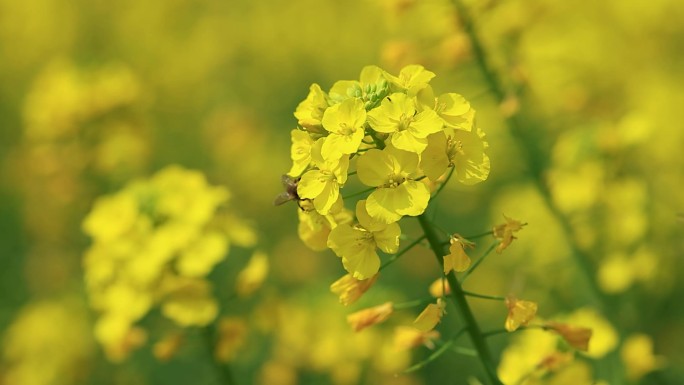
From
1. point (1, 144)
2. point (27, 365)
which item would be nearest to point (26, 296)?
point (27, 365)

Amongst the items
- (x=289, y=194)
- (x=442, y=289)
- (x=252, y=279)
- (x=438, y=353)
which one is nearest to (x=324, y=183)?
(x=289, y=194)

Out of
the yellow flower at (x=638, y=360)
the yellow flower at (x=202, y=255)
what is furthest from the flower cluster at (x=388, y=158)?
the yellow flower at (x=638, y=360)

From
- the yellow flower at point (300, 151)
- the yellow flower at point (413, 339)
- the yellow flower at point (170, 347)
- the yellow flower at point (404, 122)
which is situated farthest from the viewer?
the yellow flower at point (170, 347)

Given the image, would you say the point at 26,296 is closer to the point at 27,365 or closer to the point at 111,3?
the point at 27,365

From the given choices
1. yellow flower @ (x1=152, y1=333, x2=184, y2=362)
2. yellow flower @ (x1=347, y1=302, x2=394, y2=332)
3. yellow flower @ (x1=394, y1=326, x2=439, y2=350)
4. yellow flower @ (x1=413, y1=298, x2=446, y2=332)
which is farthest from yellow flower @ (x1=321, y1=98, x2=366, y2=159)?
yellow flower @ (x1=152, y1=333, x2=184, y2=362)

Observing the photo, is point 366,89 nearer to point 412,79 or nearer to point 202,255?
point 412,79

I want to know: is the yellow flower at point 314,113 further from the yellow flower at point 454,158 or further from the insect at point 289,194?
the yellow flower at point 454,158

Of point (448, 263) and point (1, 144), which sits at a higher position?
point (1, 144)
